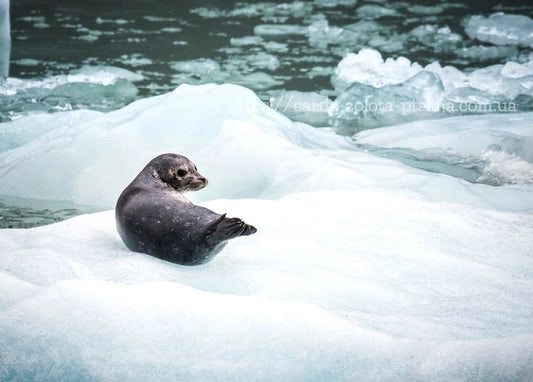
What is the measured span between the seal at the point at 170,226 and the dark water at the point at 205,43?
4.67 ft

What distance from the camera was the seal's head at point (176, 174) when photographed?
8.50 feet

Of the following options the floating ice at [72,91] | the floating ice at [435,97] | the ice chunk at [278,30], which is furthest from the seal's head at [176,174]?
the ice chunk at [278,30]

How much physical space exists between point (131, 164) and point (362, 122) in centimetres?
242

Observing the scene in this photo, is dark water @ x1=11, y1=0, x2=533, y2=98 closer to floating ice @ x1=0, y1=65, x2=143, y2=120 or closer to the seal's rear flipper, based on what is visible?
floating ice @ x1=0, y1=65, x2=143, y2=120

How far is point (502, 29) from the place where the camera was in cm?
873

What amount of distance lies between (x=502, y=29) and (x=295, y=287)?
7.64 m

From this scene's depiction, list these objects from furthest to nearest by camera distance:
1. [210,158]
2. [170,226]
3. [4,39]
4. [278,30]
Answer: [278,30], [4,39], [210,158], [170,226]

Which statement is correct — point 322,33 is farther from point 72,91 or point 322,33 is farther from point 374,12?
point 72,91

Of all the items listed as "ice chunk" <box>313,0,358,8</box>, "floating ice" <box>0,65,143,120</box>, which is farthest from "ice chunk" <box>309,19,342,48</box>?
"floating ice" <box>0,65,143,120</box>

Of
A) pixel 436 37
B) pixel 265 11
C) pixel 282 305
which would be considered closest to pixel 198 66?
pixel 436 37

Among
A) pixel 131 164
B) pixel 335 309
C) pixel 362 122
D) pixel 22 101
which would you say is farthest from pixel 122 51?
pixel 335 309

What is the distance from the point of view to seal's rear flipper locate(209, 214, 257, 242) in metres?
2.14

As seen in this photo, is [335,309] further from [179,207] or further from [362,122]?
[362,122]

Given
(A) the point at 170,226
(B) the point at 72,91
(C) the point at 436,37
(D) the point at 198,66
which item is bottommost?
(B) the point at 72,91
